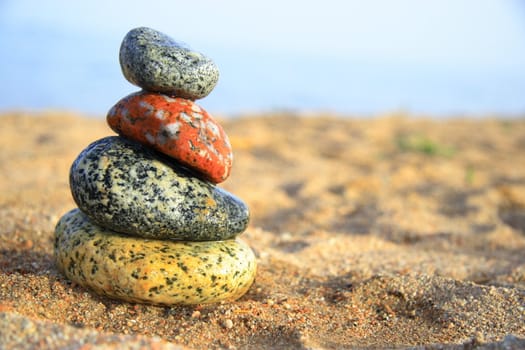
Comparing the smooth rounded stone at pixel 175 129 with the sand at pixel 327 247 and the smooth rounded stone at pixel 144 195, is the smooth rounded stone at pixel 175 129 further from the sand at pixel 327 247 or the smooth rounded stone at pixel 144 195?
→ the sand at pixel 327 247

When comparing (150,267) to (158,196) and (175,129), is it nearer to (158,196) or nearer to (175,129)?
(158,196)

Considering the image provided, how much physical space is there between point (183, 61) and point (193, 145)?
589mm

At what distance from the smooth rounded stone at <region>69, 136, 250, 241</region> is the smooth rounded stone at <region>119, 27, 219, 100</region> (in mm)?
485

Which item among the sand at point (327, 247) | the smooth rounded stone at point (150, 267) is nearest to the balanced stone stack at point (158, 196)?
the smooth rounded stone at point (150, 267)

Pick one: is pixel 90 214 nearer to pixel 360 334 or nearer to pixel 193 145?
pixel 193 145

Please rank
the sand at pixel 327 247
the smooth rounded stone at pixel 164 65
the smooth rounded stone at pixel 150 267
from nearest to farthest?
the sand at pixel 327 247 → the smooth rounded stone at pixel 150 267 → the smooth rounded stone at pixel 164 65

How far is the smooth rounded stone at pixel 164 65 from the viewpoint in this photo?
12.8 ft

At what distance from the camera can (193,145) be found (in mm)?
3941

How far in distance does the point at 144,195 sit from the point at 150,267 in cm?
48

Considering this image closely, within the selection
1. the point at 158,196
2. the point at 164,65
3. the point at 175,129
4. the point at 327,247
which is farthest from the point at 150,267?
the point at 327,247

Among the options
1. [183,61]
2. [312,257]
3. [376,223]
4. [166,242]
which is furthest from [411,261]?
[183,61]

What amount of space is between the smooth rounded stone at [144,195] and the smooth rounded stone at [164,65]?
485 mm

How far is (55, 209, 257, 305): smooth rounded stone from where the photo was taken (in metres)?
3.78

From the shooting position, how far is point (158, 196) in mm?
3863
